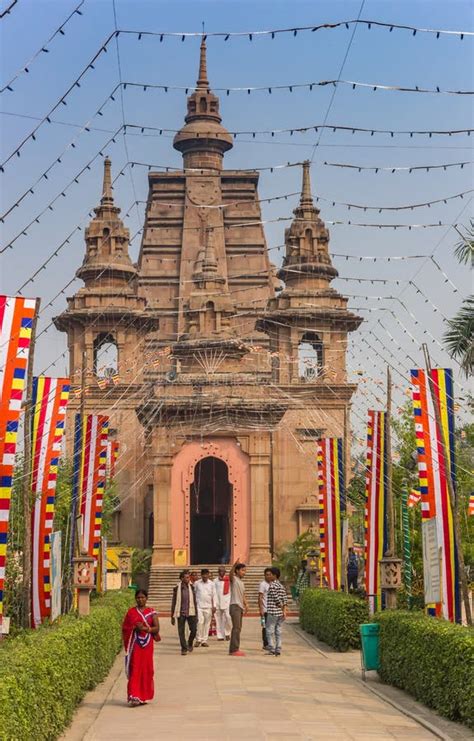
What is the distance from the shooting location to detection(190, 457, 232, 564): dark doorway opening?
202ft

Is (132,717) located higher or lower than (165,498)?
lower

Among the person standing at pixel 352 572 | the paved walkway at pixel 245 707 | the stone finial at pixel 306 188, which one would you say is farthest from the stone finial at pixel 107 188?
the paved walkway at pixel 245 707

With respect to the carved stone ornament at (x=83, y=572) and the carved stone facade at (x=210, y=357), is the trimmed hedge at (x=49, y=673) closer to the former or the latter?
the carved stone ornament at (x=83, y=572)

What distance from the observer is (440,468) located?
23344mm

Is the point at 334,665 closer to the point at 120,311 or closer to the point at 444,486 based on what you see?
the point at 444,486

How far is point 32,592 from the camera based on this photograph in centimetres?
2456

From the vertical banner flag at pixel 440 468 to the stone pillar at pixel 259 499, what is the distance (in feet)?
100

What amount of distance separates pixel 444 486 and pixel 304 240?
45.5m

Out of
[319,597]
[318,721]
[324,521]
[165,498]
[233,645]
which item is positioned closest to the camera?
[318,721]

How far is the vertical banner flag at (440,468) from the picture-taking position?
73.7 ft

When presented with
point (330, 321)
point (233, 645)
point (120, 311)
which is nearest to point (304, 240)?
point (330, 321)

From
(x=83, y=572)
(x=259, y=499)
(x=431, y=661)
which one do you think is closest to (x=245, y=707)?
(x=431, y=661)

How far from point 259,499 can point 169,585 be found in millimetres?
5880

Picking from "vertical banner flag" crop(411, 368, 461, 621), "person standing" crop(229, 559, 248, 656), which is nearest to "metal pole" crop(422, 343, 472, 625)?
"vertical banner flag" crop(411, 368, 461, 621)
